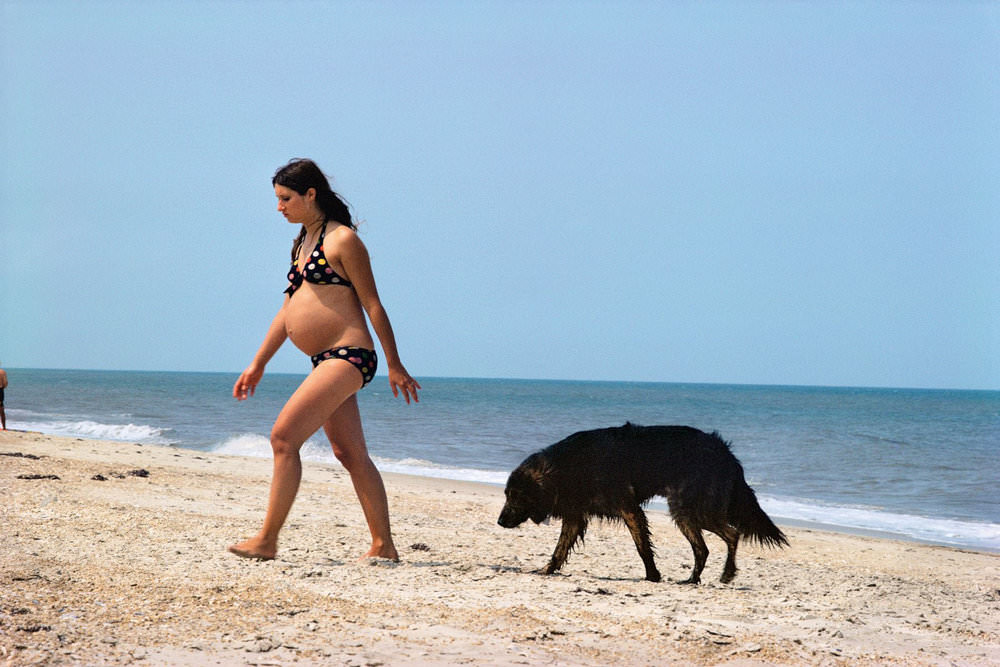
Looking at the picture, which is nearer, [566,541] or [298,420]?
[298,420]

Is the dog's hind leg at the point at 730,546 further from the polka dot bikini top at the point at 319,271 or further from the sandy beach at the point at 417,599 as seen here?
the polka dot bikini top at the point at 319,271

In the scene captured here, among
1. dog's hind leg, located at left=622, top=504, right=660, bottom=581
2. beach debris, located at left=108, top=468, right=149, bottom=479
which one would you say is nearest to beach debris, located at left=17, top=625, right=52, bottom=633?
dog's hind leg, located at left=622, top=504, right=660, bottom=581

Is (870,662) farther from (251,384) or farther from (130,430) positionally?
(130,430)

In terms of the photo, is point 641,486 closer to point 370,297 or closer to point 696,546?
point 696,546

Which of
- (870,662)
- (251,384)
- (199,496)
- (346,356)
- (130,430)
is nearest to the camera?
(870,662)

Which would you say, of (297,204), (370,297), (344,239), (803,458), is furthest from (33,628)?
(803,458)

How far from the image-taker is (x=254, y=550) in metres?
4.81

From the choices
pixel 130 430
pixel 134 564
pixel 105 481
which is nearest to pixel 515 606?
pixel 134 564

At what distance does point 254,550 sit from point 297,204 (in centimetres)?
188

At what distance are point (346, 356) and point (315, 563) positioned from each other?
1161 mm

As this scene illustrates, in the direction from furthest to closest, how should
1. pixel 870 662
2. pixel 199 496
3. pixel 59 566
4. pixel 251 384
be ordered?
1. pixel 199 496
2. pixel 251 384
3. pixel 59 566
4. pixel 870 662

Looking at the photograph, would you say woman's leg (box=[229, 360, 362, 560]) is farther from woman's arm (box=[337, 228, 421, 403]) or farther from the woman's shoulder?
the woman's shoulder

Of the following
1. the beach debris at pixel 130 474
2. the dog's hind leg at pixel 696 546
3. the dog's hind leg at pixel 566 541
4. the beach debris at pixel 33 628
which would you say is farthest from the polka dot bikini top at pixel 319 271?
the beach debris at pixel 130 474

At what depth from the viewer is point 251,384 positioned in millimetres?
5246
